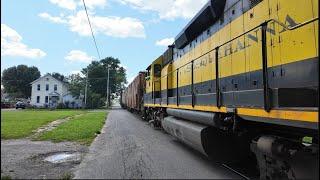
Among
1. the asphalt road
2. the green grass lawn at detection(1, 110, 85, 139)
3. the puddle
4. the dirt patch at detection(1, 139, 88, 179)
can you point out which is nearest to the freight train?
the asphalt road

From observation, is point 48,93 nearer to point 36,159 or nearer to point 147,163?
point 36,159

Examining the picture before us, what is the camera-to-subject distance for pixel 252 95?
630 cm

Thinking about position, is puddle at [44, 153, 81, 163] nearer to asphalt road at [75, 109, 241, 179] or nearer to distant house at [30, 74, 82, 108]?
asphalt road at [75, 109, 241, 179]

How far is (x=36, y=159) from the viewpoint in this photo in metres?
9.67

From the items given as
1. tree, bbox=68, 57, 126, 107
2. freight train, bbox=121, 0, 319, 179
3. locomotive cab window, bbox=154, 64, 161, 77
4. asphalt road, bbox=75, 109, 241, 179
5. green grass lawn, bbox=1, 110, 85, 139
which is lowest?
asphalt road, bbox=75, 109, 241, 179

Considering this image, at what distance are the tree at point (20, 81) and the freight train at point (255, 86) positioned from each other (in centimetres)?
8825

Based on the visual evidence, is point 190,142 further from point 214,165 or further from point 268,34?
point 268,34

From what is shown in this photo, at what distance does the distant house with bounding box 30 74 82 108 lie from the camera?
8038 centimetres

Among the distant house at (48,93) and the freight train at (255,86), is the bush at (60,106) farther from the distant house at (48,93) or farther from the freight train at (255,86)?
the freight train at (255,86)

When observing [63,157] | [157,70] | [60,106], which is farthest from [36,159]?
[60,106]

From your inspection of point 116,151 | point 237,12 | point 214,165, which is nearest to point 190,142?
point 214,165

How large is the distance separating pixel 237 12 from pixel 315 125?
4472mm

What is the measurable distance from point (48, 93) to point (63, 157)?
7520cm

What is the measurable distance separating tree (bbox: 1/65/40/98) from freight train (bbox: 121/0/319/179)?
3474 inches
